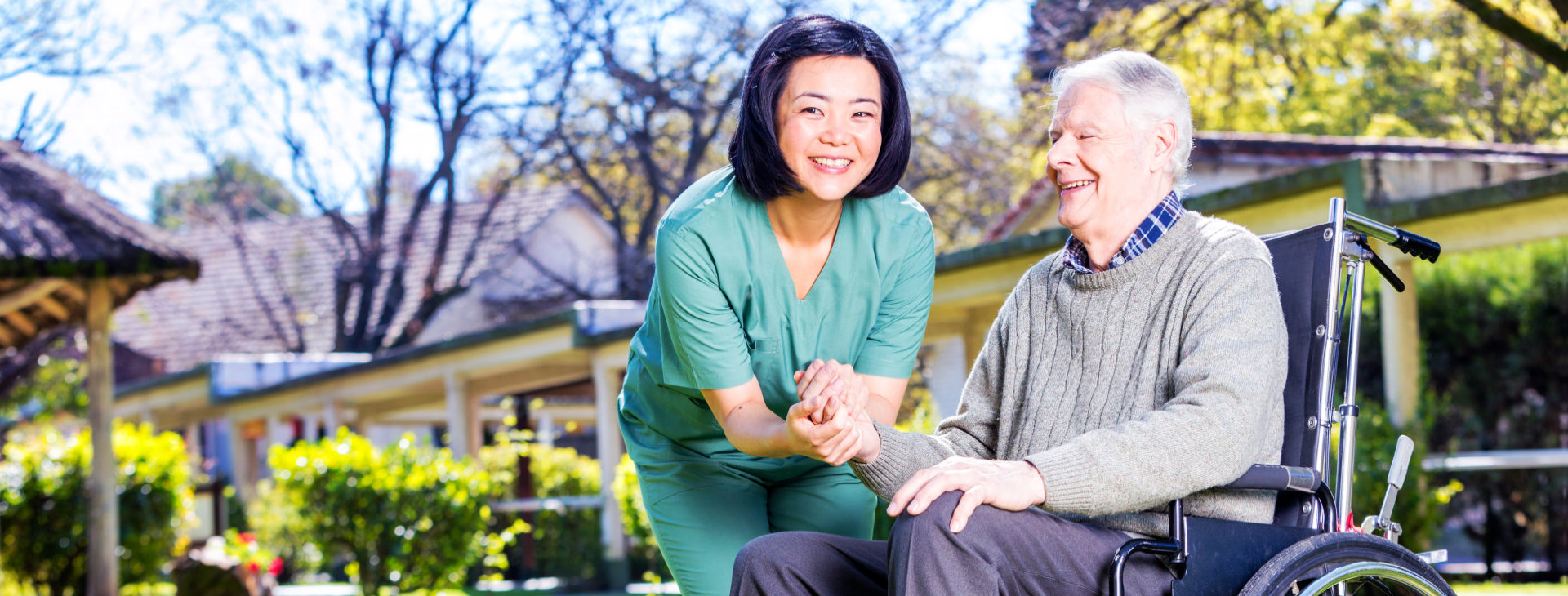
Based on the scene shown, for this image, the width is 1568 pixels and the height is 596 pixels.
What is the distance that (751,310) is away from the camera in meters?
2.57

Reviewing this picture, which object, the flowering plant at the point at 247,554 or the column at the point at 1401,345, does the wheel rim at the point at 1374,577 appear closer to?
the column at the point at 1401,345

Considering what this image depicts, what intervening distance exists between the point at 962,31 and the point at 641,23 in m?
3.65

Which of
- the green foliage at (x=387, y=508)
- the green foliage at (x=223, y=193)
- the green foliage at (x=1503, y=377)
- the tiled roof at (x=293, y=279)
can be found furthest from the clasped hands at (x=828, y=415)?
the green foliage at (x=223, y=193)

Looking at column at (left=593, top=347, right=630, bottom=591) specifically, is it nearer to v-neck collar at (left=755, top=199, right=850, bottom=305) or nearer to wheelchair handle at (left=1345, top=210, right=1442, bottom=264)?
v-neck collar at (left=755, top=199, right=850, bottom=305)

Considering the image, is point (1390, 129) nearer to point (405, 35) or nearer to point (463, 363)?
point (463, 363)

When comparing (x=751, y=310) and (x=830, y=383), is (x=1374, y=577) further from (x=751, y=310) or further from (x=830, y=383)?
(x=751, y=310)

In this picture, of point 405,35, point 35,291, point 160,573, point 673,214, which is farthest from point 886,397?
point 405,35

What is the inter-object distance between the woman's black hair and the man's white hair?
1.06 ft

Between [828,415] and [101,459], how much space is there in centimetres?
960

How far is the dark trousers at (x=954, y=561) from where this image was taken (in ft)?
6.47

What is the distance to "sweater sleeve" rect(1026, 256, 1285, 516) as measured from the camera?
2111mm

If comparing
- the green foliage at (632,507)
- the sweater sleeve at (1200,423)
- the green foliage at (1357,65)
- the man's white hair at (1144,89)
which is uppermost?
the green foliage at (1357,65)

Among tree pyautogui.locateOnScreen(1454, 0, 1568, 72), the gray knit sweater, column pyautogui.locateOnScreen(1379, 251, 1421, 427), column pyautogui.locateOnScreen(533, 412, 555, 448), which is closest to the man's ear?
the gray knit sweater

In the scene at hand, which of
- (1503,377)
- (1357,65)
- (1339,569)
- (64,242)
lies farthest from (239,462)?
(1339,569)
